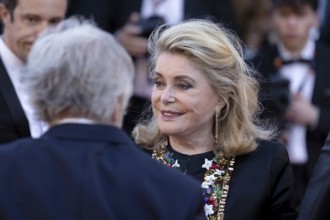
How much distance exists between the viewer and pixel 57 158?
7.79 feet

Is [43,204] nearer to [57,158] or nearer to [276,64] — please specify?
[57,158]

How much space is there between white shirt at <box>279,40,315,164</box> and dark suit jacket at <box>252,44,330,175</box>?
0.14 feet

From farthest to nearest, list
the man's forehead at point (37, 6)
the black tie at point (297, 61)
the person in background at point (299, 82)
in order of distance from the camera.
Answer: the black tie at point (297, 61) → the person in background at point (299, 82) → the man's forehead at point (37, 6)

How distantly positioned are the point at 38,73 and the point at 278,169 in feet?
4.96

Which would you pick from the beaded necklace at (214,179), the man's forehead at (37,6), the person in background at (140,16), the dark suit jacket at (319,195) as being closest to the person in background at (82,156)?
the dark suit jacket at (319,195)

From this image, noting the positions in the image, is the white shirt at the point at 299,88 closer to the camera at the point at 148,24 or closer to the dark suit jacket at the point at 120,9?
the dark suit jacket at the point at 120,9

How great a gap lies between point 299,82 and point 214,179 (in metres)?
2.66

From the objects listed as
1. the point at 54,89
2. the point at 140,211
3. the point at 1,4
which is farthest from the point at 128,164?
the point at 1,4

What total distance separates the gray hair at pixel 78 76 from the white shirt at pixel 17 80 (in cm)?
159

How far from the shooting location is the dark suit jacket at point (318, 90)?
5859 mm

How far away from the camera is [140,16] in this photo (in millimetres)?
5934

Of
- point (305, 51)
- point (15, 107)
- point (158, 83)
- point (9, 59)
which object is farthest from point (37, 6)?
point (305, 51)

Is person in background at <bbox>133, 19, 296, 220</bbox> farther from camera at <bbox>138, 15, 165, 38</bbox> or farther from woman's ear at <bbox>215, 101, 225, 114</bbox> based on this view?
camera at <bbox>138, 15, 165, 38</bbox>

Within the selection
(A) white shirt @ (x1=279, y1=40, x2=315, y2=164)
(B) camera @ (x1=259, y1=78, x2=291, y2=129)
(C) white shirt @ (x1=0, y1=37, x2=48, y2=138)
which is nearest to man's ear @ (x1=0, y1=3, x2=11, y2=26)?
(C) white shirt @ (x1=0, y1=37, x2=48, y2=138)
